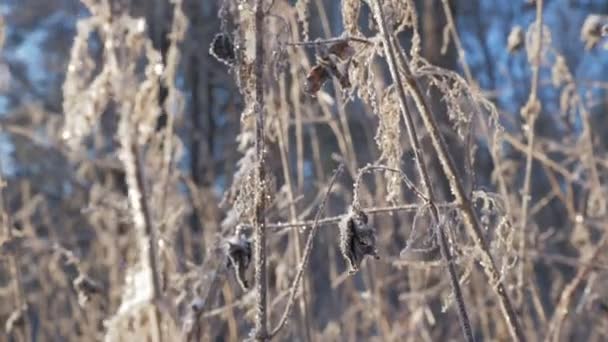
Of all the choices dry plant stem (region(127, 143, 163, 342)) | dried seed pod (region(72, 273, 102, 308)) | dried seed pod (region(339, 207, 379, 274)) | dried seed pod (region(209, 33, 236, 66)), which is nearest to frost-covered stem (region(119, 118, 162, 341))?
dry plant stem (region(127, 143, 163, 342))

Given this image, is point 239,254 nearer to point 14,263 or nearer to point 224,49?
point 224,49

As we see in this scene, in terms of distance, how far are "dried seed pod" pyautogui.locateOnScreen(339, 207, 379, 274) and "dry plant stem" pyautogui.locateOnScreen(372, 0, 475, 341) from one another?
72 millimetres

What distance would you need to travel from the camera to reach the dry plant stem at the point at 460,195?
3.49 feet

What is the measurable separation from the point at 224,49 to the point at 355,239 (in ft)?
0.83

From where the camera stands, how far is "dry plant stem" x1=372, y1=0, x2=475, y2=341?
1009mm

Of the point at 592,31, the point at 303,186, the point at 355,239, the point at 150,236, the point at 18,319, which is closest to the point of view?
the point at 355,239

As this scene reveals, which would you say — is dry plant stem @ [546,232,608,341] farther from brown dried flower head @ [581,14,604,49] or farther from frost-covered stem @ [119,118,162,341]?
frost-covered stem @ [119,118,162,341]

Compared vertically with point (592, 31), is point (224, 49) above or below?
below

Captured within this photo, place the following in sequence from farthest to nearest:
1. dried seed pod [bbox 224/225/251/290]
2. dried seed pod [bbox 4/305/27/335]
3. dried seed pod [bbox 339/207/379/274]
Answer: dried seed pod [bbox 4/305/27/335] < dried seed pod [bbox 224/225/251/290] < dried seed pod [bbox 339/207/379/274]

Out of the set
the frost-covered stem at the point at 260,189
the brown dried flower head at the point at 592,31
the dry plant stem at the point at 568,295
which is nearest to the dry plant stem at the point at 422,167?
the frost-covered stem at the point at 260,189

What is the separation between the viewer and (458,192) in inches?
42.9

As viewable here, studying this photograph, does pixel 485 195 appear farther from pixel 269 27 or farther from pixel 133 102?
pixel 133 102

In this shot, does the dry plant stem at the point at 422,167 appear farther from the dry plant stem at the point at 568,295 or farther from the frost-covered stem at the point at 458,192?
the dry plant stem at the point at 568,295

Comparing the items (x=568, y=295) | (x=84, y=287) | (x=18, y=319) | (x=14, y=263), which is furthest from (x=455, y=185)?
(x=18, y=319)
